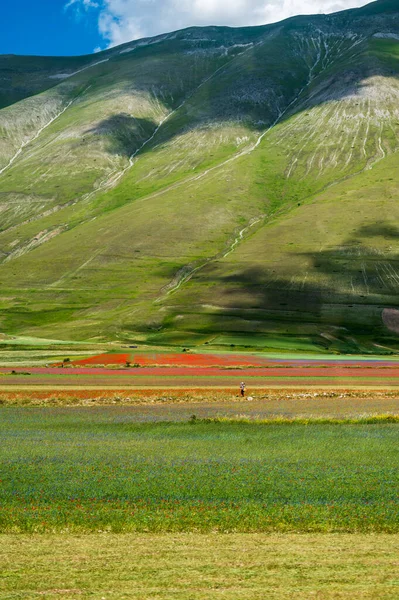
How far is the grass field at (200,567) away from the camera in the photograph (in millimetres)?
16562

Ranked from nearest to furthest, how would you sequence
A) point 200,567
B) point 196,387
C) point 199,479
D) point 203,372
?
point 200,567, point 199,479, point 196,387, point 203,372

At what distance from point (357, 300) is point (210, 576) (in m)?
169

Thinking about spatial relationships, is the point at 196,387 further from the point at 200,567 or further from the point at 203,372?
the point at 200,567

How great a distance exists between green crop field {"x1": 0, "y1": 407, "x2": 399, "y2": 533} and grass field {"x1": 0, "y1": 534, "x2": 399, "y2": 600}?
1.53m

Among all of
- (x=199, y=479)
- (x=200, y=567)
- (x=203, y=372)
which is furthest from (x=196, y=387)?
(x=200, y=567)

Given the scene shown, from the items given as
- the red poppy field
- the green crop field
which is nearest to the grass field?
the green crop field

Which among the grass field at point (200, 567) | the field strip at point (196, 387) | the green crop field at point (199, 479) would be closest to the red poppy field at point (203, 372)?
the field strip at point (196, 387)

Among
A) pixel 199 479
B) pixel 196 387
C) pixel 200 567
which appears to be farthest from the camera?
pixel 196 387

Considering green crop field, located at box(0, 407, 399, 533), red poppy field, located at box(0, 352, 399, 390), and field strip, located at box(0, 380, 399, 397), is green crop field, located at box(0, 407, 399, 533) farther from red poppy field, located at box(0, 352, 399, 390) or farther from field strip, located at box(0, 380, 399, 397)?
red poppy field, located at box(0, 352, 399, 390)

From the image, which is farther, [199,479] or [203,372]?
[203,372]

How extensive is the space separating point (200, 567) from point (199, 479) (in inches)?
465

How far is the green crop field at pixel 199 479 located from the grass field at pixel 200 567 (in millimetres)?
1529

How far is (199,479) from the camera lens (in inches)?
1205

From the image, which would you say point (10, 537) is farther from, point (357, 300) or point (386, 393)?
point (357, 300)
